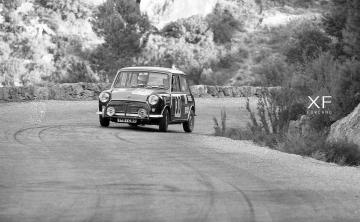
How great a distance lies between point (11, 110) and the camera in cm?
2873

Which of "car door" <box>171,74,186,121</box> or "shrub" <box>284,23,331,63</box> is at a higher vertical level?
"shrub" <box>284,23,331,63</box>

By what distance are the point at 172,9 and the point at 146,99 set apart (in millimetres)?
50071

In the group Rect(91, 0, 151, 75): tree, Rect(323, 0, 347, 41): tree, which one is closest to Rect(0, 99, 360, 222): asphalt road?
Rect(323, 0, 347, 41): tree

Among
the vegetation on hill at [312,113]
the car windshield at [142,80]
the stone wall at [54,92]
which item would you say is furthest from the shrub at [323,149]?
the stone wall at [54,92]

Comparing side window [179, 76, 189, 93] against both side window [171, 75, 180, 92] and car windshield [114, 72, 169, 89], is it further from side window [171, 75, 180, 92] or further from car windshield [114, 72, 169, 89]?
car windshield [114, 72, 169, 89]

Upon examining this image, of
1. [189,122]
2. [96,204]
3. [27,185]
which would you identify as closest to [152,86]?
[189,122]

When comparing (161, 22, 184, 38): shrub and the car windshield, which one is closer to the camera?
the car windshield

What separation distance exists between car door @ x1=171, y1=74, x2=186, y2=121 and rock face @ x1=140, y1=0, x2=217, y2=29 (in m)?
46.6

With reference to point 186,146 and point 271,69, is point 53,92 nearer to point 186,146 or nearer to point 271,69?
point 186,146

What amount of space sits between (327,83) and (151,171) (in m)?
10.9

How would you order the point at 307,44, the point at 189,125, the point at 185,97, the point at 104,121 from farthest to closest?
the point at 307,44 → the point at 189,125 → the point at 185,97 → the point at 104,121

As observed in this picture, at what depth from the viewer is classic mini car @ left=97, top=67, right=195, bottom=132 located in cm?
2114

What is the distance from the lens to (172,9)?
70.5 m

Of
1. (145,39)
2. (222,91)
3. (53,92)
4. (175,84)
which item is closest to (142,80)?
(175,84)
